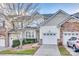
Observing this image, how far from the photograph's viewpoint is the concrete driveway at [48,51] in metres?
5.08

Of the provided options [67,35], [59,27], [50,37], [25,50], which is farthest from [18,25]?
[67,35]

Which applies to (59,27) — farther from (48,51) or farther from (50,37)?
(48,51)

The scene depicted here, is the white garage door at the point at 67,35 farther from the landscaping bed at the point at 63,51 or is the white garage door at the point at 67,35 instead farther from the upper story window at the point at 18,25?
the upper story window at the point at 18,25

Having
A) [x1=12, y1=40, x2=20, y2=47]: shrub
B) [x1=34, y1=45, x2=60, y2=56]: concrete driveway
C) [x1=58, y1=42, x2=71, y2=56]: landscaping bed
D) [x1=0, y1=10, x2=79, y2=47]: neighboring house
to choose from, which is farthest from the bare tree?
[x1=58, y1=42, x2=71, y2=56]: landscaping bed

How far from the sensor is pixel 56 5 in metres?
5.07

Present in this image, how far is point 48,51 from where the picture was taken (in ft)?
16.8

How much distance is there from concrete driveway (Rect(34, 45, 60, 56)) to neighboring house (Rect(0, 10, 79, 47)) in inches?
4.0

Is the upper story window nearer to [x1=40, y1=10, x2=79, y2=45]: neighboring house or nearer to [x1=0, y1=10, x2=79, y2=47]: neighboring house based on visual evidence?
[x1=0, y1=10, x2=79, y2=47]: neighboring house

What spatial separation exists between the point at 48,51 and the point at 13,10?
1.04m

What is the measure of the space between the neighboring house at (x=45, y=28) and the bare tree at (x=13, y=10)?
8 centimetres

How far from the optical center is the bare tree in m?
5.14

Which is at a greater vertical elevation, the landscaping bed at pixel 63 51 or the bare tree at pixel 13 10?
the bare tree at pixel 13 10

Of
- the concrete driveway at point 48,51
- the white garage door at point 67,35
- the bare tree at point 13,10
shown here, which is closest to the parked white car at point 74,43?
the white garage door at point 67,35

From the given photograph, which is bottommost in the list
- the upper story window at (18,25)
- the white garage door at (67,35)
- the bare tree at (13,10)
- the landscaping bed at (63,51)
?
the landscaping bed at (63,51)
